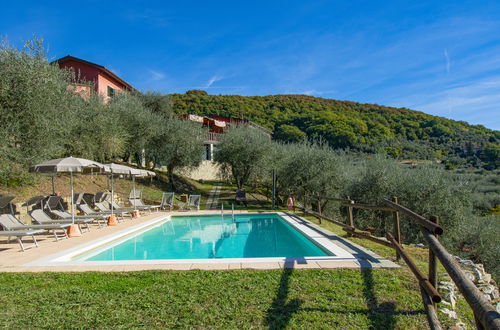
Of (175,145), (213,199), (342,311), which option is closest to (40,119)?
(175,145)

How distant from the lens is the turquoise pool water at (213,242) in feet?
25.3

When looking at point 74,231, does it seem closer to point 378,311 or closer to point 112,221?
point 112,221

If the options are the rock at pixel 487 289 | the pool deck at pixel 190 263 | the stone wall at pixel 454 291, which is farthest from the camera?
the pool deck at pixel 190 263

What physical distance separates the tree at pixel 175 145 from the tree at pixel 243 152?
71.8 inches

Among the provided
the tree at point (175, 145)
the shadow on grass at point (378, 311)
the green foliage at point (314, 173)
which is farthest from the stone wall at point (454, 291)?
the tree at point (175, 145)

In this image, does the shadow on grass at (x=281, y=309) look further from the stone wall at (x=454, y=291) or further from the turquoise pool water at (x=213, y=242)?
the turquoise pool water at (x=213, y=242)

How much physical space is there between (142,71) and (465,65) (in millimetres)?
23981

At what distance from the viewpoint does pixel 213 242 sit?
9.48m

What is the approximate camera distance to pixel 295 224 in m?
10.6

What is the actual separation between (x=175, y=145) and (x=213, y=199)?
454 centimetres

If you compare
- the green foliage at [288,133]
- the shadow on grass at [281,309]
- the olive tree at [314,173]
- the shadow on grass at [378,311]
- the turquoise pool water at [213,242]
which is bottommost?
the turquoise pool water at [213,242]

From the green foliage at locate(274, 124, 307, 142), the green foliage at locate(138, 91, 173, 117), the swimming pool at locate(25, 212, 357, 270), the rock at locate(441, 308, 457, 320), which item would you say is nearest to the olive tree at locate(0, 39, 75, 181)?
the swimming pool at locate(25, 212, 357, 270)

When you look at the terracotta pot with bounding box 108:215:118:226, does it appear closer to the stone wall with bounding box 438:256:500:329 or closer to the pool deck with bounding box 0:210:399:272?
the pool deck with bounding box 0:210:399:272

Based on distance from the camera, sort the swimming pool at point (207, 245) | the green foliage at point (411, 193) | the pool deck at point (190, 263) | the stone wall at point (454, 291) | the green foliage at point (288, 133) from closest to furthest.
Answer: the stone wall at point (454, 291)
the pool deck at point (190, 263)
the swimming pool at point (207, 245)
the green foliage at point (411, 193)
the green foliage at point (288, 133)
